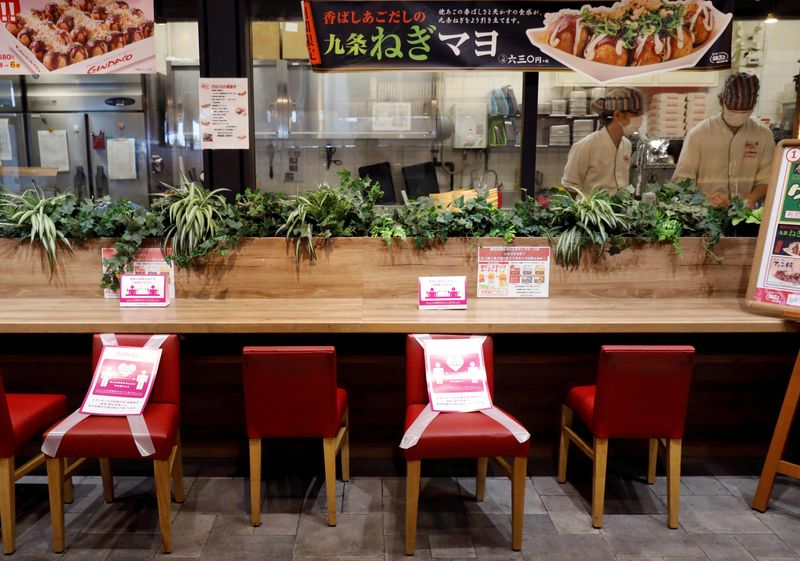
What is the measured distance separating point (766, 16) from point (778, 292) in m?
3.05

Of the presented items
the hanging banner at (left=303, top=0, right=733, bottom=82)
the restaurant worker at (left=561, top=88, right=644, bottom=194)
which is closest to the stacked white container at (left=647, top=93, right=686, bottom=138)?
the restaurant worker at (left=561, top=88, right=644, bottom=194)

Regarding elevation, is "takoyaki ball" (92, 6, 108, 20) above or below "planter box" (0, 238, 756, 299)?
above

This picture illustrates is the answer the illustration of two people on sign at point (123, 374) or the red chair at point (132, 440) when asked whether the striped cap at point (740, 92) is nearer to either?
the red chair at point (132, 440)

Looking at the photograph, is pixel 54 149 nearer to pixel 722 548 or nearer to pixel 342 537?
pixel 342 537

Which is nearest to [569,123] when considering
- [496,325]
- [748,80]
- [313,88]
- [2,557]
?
[748,80]

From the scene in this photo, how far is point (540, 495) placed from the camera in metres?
3.04

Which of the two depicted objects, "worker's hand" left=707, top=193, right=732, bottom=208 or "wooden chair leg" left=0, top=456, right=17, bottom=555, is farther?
"worker's hand" left=707, top=193, right=732, bottom=208

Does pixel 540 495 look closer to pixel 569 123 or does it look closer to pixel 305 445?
pixel 305 445

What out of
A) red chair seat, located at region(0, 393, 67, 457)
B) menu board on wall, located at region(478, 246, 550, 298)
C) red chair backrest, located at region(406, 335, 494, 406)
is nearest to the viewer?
red chair seat, located at region(0, 393, 67, 457)

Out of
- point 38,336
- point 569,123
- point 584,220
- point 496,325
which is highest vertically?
point 569,123

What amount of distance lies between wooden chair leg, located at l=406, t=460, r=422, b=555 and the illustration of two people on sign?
1158 mm

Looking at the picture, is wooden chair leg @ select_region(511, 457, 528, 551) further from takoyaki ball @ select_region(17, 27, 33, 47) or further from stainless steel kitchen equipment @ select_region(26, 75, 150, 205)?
stainless steel kitchen equipment @ select_region(26, 75, 150, 205)

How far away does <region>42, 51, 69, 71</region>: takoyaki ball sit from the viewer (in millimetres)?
4004

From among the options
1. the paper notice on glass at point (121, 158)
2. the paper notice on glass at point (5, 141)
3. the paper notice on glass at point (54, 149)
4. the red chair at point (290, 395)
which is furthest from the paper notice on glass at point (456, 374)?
the paper notice on glass at point (5, 141)
